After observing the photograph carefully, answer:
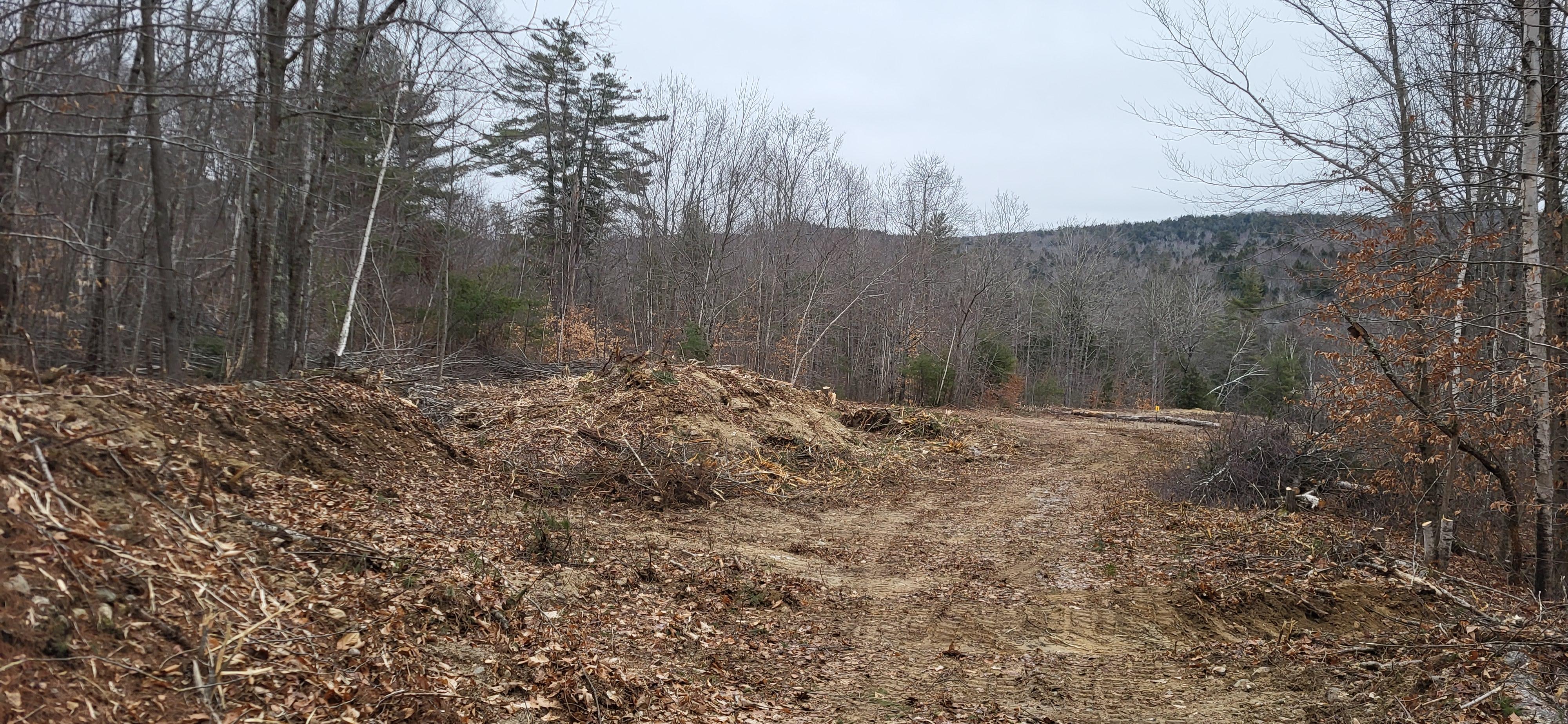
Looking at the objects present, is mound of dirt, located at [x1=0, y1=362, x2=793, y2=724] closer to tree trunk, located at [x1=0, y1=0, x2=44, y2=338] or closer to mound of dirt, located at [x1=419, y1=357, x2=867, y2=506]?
tree trunk, located at [x1=0, y1=0, x2=44, y2=338]

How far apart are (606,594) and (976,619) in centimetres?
297

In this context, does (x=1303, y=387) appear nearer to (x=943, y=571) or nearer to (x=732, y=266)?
(x=732, y=266)

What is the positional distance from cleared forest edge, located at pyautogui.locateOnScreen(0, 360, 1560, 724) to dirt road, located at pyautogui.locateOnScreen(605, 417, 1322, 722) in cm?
3

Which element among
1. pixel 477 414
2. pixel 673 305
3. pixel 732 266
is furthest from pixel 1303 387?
pixel 477 414

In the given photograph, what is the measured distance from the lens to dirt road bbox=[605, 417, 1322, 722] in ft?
15.9

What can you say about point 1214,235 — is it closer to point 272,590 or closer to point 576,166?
point 576,166

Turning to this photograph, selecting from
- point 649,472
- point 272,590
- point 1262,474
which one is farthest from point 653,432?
point 1262,474

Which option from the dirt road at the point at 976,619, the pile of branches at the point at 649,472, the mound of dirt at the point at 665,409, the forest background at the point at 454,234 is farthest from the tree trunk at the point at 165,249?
the dirt road at the point at 976,619

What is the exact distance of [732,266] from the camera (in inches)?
1114

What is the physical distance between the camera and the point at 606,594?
640cm

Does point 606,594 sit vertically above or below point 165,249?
below

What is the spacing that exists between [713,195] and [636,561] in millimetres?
20304

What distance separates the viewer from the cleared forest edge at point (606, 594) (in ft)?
11.4

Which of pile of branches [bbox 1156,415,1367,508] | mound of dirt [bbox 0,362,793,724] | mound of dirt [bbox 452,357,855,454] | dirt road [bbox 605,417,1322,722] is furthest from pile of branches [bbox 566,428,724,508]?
pile of branches [bbox 1156,415,1367,508]
